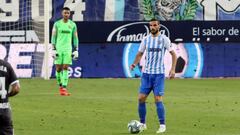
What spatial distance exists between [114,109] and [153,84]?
12.8ft

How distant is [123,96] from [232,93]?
152 inches

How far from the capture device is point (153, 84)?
15.9 meters

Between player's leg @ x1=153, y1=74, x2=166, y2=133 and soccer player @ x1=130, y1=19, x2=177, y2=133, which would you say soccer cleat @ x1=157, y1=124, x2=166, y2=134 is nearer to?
player's leg @ x1=153, y1=74, x2=166, y2=133

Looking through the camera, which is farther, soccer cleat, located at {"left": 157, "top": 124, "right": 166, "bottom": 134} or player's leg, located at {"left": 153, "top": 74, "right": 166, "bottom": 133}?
player's leg, located at {"left": 153, "top": 74, "right": 166, "bottom": 133}

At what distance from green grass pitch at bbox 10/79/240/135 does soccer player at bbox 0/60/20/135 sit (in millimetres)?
4336

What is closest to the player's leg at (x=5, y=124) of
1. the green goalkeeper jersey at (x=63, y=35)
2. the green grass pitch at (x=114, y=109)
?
the green grass pitch at (x=114, y=109)

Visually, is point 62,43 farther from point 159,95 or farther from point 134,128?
point 134,128

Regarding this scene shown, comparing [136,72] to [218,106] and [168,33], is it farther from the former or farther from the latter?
[218,106]

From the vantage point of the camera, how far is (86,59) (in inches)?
1299

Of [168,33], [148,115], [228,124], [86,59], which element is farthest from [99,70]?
[228,124]

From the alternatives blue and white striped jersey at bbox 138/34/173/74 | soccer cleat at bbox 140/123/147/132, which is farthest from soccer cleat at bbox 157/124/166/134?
blue and white striped jersey at bbox 138/34/173/74

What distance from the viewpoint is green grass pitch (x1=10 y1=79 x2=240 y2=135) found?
15.7m

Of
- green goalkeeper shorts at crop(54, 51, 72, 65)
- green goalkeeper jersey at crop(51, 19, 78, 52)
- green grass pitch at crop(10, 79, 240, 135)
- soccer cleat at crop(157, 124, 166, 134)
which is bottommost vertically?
green grass pitch at crop(10, 79, 240, 135)

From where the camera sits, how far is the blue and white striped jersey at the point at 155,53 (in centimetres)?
1584
